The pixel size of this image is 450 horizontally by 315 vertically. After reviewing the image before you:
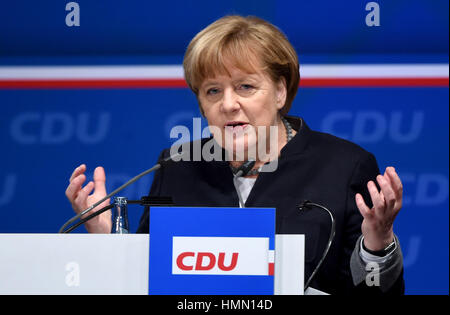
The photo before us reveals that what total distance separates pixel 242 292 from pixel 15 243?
398 mm

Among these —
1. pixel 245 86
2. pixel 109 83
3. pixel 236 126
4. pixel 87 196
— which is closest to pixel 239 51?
pixel 245 86

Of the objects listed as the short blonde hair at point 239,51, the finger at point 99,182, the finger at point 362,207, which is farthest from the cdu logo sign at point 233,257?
the short blonde hair at point 239,51

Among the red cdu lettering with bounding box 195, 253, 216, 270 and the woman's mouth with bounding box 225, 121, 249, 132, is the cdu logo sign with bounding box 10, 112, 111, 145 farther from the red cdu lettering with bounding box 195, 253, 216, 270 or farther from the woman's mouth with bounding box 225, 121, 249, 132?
the red cdu lettering with bounding box 195, 253, 216, 270

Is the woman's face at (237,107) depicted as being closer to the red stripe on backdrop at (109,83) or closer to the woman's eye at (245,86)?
the woman's eye at (245,86)

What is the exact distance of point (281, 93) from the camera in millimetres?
2043

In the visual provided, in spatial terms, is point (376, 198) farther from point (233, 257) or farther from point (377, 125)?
point (377, 125)

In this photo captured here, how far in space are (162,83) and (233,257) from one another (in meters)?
1.68

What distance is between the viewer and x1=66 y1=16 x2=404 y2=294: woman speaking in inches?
70.7

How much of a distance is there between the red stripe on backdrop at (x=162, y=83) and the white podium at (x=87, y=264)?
160cm

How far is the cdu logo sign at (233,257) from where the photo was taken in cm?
112

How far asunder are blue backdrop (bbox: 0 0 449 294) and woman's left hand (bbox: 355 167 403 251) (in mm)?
1180

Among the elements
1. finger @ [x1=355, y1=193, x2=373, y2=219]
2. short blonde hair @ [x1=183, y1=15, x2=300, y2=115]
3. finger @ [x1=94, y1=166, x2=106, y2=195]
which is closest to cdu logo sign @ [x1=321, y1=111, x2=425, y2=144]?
short blonde hair @ [x1=183, y1=15, x2=300, y2=115]
